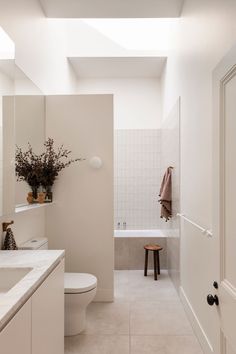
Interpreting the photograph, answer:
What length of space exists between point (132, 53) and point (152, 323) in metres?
3.58

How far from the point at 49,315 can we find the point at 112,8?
2.95m

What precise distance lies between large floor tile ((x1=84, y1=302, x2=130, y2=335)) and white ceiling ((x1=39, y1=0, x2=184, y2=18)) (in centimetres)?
312

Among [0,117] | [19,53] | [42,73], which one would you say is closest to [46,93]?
[42,73]

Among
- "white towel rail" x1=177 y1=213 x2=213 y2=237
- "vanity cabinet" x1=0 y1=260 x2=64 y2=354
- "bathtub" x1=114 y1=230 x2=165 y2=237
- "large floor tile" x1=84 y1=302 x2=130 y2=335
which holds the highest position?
"white towel rail" x1=177 y1=213 x2=213 y2=237

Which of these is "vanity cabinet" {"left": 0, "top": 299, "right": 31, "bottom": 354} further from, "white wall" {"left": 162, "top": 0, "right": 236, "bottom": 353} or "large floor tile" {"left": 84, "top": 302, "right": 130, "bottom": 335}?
"large floor tile" {"left": 84, "top": 302, "right": 130, "bottom": 335}

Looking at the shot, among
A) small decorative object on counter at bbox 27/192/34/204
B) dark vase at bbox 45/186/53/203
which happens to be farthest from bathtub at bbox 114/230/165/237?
small decorative object on counter at bbox 27/192/34/204

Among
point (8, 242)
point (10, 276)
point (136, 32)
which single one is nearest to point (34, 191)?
point (8, 242)

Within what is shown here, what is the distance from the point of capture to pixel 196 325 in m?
2.50

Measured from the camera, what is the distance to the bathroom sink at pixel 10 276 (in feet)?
5.35

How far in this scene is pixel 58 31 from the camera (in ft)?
12.5

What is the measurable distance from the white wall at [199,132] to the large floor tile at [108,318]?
641 mm

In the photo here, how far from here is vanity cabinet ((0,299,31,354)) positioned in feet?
3.44

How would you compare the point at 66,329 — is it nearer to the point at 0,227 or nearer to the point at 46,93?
the point at 0,227

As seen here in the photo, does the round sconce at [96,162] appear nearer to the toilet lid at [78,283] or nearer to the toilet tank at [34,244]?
the toilet tank at [34,244]
